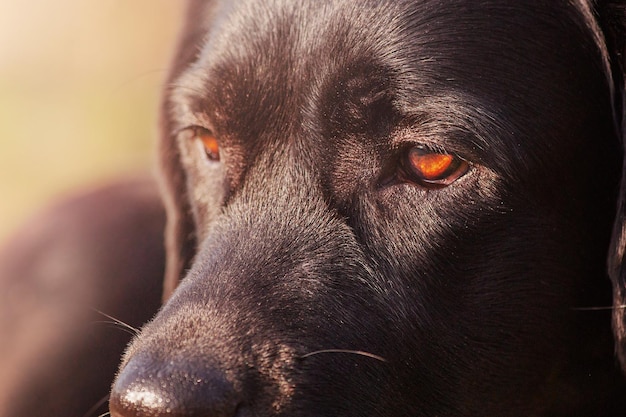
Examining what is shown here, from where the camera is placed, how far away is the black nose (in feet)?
7.06

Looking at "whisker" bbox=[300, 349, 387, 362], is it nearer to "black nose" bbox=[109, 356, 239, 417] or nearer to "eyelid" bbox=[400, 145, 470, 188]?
"black nose" bbox=[109, 356, 239, 417]

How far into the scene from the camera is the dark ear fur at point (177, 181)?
342cm

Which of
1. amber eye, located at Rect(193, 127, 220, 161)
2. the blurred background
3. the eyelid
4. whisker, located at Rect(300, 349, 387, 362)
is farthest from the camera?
the blurred background

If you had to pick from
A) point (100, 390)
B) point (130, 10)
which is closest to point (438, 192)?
point (100, 390)

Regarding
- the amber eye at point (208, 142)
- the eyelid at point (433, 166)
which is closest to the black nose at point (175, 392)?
the eyelid at point (433, 166)

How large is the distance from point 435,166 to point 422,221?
5.9 inches

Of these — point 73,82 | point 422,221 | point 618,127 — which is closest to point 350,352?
point 422,221

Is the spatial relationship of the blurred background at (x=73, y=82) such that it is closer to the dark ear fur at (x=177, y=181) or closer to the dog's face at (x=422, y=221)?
the dark ear fur at (x=177, y=181)

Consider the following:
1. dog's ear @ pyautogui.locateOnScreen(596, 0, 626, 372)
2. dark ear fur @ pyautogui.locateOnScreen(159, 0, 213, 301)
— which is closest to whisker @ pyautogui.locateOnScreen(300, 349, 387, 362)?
dog's ear @ pyautogui.locateOnScreen(596, 0, 626, 372)

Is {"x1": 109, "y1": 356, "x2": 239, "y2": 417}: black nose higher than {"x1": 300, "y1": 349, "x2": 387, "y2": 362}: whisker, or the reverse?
{"x1": 300, "y1": 349, "x2": 387, "y2": 362}: whisker

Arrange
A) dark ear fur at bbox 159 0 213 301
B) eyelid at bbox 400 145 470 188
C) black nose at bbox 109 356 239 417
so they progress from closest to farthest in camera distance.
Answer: black nose at bbox 109 356 239 417 → eyelid at bbox 400 145 470 188 → dark ear fur at bbox 159 0 213 301

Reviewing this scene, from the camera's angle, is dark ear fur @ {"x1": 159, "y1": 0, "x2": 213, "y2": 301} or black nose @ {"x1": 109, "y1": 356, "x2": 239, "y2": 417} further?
dark ear fur @ {"x1": 159, "y1": 0, "x2": 213, "y2": 301}

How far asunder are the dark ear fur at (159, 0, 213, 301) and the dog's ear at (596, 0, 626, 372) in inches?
55.3

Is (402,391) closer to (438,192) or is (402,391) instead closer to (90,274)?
(438,192)
